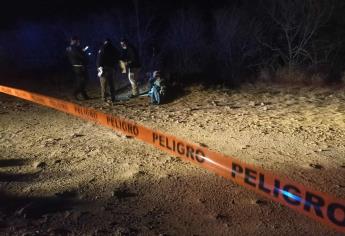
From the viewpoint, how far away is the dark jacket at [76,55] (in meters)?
10.6

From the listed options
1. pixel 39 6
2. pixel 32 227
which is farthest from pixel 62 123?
pixel 39 6

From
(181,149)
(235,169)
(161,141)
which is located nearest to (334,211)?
(235,169)

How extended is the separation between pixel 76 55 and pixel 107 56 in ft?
3.13

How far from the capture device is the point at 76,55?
35.0 ft

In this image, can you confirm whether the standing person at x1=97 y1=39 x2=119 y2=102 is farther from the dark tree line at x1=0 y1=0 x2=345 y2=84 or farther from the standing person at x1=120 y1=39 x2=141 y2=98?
the dark tree line at x1=0 y1=0 x2=345 y2=84

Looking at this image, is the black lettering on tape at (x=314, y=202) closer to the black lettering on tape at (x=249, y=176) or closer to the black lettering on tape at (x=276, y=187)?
the black lettering on tape at (x=276, y=187)

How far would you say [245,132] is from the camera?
7.59m

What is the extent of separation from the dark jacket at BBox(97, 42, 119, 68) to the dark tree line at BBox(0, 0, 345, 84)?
3715 mm

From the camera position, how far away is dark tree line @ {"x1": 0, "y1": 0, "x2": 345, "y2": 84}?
15.3m

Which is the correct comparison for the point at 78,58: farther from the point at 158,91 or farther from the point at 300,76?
the point at 300,76

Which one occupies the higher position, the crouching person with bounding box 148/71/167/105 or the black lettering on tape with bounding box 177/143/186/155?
the black lettering on tape with bounding box 177/143/186/155

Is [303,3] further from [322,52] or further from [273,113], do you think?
[273,113]

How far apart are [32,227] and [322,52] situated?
1466cm

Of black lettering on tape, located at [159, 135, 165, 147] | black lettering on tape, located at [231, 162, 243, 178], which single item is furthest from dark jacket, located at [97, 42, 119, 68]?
black lettering on tape, located at [231, 162, 243, 178]
